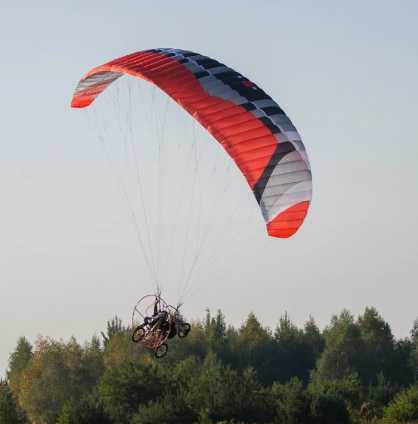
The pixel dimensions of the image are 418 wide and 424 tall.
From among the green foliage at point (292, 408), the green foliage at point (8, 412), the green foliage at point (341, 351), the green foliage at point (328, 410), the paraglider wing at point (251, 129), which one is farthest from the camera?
the green foliage at point (341, 351)

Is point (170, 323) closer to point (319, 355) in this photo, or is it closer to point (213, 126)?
point (213, 126)

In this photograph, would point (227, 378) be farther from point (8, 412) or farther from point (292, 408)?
point (8, 412)

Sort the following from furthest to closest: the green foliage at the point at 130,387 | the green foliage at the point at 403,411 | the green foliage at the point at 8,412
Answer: the green foliage at the point at 130,387 < the green foliage at the point at 8,412 < the green foliage at the point at 403,411

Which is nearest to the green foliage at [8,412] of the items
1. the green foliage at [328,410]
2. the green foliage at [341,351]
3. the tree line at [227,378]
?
the tree line at [227,378]

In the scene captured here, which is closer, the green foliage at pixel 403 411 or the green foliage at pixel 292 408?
the green foliage at pixel 403 411

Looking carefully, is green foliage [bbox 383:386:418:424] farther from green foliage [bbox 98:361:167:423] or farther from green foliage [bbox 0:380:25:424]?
green foliage [bbox 0:380:25:424]

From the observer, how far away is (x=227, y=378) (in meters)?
75.8

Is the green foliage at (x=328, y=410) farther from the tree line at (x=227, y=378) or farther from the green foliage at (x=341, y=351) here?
the green foliage at (x=341, y=351)

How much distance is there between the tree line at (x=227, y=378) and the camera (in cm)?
7206

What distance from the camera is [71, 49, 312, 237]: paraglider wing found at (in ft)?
133

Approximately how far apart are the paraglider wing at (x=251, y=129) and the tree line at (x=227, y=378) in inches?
1189

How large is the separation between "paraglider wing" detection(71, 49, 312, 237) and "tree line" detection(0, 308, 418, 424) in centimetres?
3021

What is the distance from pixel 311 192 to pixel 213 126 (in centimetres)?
336

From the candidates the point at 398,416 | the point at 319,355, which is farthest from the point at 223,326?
the point at 398,416
